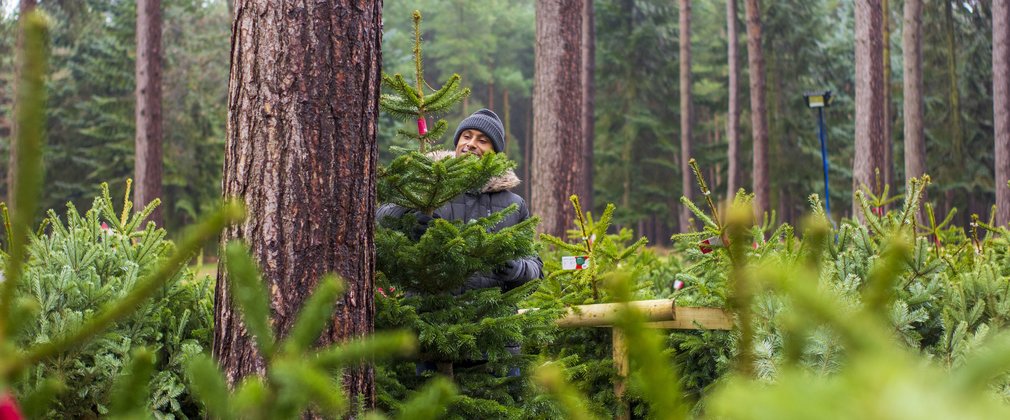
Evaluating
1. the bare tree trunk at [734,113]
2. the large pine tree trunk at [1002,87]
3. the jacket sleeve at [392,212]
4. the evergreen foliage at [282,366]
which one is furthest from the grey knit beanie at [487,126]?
the bare tree trunk at [734,113]

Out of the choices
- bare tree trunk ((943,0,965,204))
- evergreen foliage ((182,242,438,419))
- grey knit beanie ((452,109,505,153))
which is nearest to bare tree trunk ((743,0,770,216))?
bare tree trunk ((943,0,965,204))

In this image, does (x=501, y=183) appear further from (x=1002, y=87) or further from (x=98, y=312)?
(x=1002, y=87)

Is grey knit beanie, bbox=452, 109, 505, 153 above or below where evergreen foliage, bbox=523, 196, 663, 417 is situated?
above

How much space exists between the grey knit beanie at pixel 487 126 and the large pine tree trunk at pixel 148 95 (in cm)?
945

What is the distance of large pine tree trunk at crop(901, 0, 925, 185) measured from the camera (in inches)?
722

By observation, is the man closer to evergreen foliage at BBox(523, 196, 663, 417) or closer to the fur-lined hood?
the fur-lined hood

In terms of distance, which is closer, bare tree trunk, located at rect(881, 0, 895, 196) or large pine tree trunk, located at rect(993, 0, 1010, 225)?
large pine tree trunk, located at rect(993, 0, 1010, 225)

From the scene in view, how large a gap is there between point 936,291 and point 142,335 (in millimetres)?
3715

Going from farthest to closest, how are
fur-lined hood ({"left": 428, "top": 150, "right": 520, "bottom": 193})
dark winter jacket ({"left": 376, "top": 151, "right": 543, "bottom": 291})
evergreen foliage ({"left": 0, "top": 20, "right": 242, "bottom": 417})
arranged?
fur-lined hood ({"left": 428, "top": 150, "right": 520, "bottom": 193}) < dark winter jacket ({"left": 376, "top": 151, "right": 543, "bottom": 291}) < evergreen foliage ({"left": 0, "top": 20, "right": 242, "bottom": 417})

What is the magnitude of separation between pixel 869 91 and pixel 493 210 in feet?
35.1

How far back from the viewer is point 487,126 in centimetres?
504

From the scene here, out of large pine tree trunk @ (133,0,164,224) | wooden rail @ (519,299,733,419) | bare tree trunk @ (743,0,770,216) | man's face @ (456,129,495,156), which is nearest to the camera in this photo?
wooden rail @ (519,299,733,419)

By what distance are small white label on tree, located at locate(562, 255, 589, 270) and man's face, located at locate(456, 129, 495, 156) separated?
895 millimetres

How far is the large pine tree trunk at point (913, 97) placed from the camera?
18.3m
